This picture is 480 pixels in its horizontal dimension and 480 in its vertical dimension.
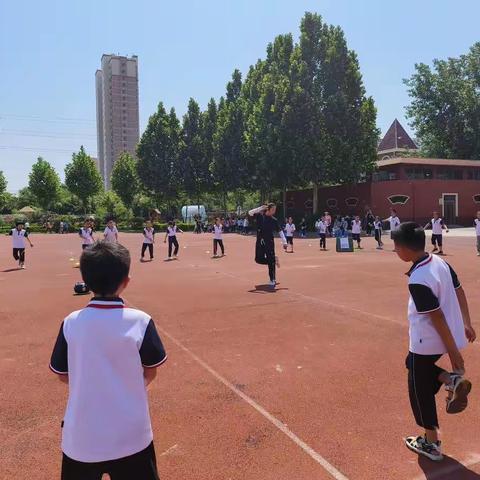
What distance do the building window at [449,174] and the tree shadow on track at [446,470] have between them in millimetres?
47113

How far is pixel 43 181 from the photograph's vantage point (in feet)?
200

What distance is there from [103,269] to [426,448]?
286cm

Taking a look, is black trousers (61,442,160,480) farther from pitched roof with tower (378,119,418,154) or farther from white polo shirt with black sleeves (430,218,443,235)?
pitched roof with tower (378,119,418,154)

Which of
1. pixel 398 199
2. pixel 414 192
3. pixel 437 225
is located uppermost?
pixel 414 192

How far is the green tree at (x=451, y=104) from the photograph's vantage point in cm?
5719

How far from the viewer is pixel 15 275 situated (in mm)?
15656

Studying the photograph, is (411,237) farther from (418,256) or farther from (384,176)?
(384,176)

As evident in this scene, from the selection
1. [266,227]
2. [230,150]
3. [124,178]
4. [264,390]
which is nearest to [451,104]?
[230,150]

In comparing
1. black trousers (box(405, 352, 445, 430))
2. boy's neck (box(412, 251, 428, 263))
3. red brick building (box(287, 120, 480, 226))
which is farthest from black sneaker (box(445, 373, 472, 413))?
red brick building (box(287, 120, 480, 226))

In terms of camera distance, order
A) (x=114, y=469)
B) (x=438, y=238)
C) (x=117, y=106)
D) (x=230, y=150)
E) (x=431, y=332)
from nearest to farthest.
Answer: (x=114, y=469) < (x=431, y=332) < (x=438, y=238) < (x=230, y=150) < (x=117, y=106)

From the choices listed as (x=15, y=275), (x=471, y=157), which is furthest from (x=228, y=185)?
(x=15, y=275)

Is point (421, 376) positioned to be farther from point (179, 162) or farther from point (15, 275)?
point (179, 162)

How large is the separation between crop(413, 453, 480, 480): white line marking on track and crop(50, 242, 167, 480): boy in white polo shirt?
2154 millimetres

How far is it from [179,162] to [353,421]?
53796mm
